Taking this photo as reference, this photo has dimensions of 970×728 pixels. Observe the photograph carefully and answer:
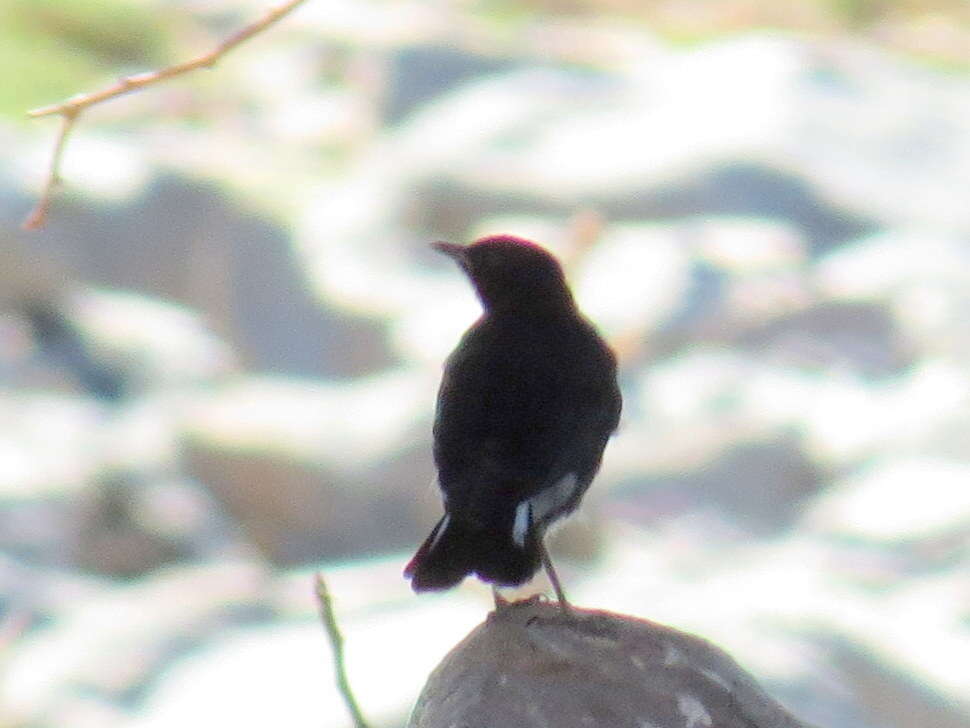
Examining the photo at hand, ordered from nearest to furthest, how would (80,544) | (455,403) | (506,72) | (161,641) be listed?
(455,403) → (161,641) → (80,544) → (506,72)

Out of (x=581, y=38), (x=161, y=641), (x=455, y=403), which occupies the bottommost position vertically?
(x=455, y=403)

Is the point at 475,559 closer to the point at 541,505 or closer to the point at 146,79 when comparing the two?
the point at 541,505

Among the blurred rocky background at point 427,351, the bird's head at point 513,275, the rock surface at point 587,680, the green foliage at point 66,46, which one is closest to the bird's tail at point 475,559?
the rock surface at point 587,680

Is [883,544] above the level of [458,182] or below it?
below

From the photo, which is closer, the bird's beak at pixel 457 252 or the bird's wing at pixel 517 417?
the bird's wing at pixel 517 417

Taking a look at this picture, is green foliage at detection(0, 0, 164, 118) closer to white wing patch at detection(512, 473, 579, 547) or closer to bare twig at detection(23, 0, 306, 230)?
white wing patch at detection(512, 473, 579, 547)

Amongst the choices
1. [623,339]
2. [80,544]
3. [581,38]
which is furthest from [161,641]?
[581,38]

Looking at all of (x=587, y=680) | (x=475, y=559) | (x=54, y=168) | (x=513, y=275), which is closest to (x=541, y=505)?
(x=475, y=559)

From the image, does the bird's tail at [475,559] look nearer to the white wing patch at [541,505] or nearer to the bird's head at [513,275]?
the white wing patch at [541,505]

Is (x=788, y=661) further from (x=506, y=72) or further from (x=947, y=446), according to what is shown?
(x=506, y=72)

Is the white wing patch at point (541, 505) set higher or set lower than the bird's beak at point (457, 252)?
lower
